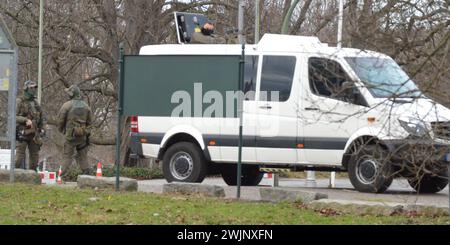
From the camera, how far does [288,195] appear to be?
44.3 ft

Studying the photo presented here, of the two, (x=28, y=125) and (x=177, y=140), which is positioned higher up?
(x=28, y=125)

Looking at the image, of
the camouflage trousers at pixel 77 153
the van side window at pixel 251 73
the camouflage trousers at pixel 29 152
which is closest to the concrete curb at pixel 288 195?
the van side window at pixel 251 73

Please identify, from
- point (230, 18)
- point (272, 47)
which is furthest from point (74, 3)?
point (272, 47)

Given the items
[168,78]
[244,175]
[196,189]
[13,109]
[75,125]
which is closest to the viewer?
[196,189]

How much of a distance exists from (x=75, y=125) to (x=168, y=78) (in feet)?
9.03

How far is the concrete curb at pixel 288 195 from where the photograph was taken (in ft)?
43.3

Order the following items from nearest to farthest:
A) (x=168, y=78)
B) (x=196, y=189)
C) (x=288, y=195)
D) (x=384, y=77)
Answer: (x=288, y=195) → (x=384, y=77) → (x=196, y=189) → (x=168, y=78)

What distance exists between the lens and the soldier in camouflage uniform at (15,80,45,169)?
18.7 meters

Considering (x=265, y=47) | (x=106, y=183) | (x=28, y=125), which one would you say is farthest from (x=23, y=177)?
(x=265, y=47)

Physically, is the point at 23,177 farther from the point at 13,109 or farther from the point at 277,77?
the point at 277,77

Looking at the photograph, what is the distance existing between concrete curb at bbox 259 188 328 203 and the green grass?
31 centimetres

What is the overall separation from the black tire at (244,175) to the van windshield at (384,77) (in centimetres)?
348

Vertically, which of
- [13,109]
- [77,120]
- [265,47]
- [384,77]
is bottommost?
[77,120]
